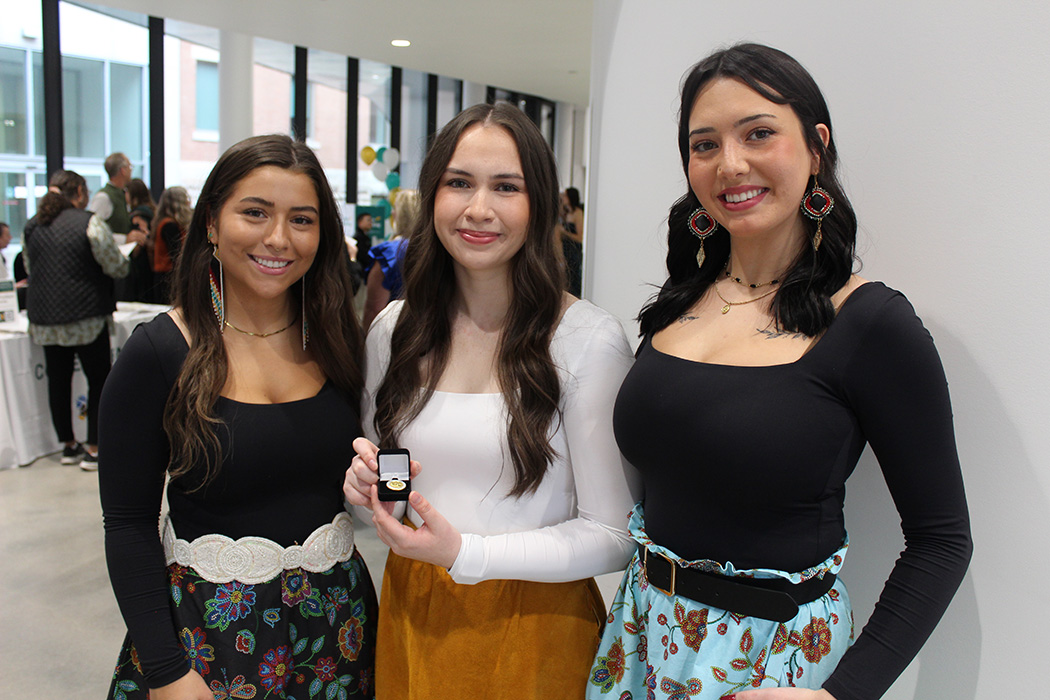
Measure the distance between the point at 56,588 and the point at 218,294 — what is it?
8.90 feet

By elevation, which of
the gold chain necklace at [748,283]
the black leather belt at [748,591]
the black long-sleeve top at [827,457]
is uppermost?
the gold chain necklace at [748,283]

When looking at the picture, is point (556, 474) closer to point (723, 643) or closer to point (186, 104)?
point (723, 643)

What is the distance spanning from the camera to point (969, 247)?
124 centimetres

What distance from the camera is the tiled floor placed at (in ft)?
9.38

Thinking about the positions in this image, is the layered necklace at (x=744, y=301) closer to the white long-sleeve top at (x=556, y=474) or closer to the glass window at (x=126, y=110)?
the white long-sleeve top at (x=556, y=474)

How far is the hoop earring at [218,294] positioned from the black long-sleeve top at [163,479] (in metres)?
0.09

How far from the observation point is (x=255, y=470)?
1.48 metres

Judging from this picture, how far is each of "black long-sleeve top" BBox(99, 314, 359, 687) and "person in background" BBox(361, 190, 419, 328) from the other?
7.13ft

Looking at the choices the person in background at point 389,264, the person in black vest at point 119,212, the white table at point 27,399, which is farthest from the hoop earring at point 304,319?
the person in black vest at point 119,212

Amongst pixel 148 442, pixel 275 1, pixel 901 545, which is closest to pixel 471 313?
pixel 148 442

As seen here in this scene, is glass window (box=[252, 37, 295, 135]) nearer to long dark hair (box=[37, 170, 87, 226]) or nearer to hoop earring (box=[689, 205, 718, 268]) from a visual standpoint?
long dark hair (box=[37, 170, 87, 226])

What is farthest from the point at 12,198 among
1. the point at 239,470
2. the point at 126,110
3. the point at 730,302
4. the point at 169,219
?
the point at 730,302

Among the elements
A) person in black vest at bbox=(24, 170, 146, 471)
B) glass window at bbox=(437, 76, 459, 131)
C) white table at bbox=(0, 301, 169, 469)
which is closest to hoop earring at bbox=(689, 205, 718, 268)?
white table at bbox=(0, 301, 169, 469)

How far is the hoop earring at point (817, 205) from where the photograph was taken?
1232 millimetres
